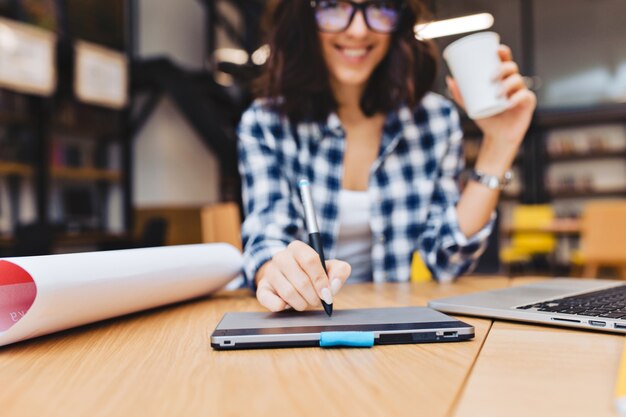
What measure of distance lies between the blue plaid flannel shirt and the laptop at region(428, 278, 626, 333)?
0.37 m

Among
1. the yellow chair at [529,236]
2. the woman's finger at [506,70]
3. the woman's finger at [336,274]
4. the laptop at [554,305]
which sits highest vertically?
the woman's finger at [506,70]

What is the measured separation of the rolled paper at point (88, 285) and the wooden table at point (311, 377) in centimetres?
3

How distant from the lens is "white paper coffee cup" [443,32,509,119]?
0.99m

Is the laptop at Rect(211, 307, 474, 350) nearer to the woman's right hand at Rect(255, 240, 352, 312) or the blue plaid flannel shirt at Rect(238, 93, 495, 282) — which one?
the woman's right hand at Rect(255, 240, 352, 312)

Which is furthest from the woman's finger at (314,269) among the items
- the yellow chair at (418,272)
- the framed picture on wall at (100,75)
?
the framed picture on wall at (100,75)

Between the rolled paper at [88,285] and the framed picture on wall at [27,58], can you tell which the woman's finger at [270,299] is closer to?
the rolled paper at [88,285]

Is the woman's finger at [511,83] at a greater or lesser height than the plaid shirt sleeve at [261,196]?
greater

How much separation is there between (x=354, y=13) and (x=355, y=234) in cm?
57

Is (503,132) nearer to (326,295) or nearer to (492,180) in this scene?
(492,180)

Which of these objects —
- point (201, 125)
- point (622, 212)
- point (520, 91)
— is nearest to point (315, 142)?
point (520, 91)

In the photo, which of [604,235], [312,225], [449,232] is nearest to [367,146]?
[449,232]

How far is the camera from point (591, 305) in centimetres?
72

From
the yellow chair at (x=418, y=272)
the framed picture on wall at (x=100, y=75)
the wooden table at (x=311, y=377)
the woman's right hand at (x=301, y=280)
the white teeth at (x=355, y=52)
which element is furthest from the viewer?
the framed picture on wall at (x=100, y=75)

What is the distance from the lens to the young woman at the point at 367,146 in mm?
1264
